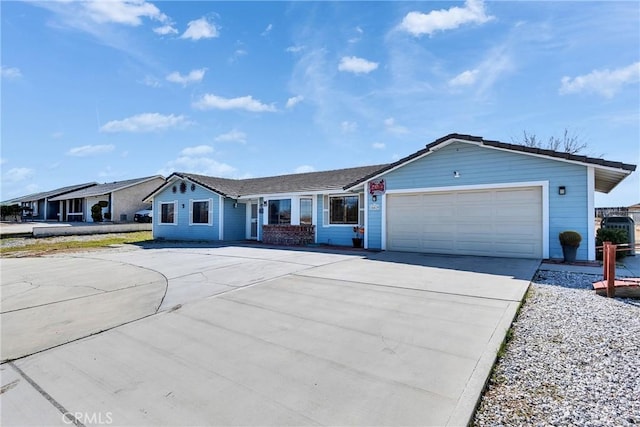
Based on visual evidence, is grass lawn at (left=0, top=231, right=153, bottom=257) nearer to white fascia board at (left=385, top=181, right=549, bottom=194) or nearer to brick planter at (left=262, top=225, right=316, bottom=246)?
brick planter at (left=262, top=225, right=316, bottom=246)

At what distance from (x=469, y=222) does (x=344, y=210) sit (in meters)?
5.69

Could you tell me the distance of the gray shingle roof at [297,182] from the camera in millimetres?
16281

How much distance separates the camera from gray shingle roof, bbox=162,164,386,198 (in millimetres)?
16281

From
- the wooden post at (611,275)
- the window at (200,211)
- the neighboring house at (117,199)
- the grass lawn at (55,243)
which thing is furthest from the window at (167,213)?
the wooden post at (611,275)

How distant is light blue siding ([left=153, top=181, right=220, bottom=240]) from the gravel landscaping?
17048mm

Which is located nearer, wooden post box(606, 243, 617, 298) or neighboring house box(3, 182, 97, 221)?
wooden post box(606, 243, 617, 298)

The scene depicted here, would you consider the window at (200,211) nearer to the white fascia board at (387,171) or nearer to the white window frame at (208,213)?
the white window frame at (208,213)

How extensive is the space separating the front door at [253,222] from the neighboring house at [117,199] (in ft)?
53.5

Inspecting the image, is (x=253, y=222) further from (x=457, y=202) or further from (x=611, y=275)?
(x=611, y=275)

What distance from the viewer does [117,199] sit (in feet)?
105

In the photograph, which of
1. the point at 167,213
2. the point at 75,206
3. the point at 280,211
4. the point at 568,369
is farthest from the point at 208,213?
the point at 75,206

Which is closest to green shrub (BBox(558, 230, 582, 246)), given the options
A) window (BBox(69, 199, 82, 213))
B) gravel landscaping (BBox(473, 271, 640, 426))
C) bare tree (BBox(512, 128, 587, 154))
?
gravel landscaping (BBox(473, 271, 640, 426))

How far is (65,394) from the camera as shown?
304cm

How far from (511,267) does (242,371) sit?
26.2 ft
